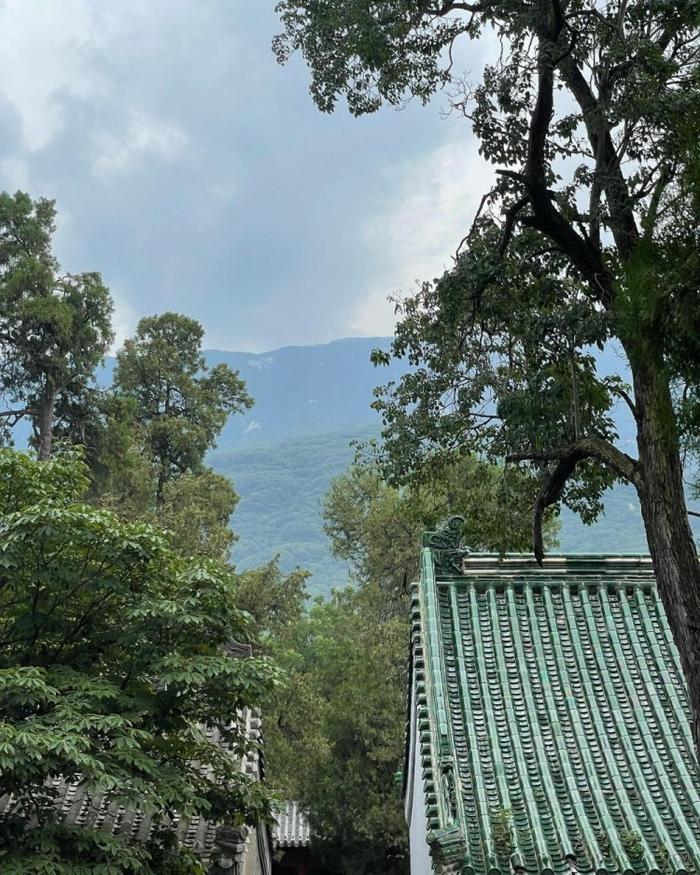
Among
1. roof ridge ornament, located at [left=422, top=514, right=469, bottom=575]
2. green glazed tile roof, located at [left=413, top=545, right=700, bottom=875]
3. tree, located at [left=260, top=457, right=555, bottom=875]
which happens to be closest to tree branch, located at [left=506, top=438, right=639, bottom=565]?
green glazed tile roof, located at [left=413, top=545, right=700, bottom=875]

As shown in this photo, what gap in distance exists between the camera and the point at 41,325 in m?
24.5

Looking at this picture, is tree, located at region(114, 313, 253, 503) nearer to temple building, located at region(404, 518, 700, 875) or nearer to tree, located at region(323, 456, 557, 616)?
tree, located at region(323, 456, 557, 616)

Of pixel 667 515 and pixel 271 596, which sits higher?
pixel 271 596

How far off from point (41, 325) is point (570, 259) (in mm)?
18345

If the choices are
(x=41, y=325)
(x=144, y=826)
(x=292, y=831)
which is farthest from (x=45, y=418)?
(x=144, y=826)

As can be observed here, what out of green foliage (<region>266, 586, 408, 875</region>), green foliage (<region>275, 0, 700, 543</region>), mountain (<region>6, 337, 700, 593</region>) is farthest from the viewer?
mountain (<region>6, 337, 700, 593</region>)

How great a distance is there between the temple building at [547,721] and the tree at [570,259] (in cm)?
165

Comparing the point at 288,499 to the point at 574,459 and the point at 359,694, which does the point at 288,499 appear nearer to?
the point at 359,694

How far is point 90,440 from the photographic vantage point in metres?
26.1

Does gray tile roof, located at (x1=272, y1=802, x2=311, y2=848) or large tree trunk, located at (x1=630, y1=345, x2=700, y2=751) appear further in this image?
gray tile roof, located at (x1=272, y1=802, x2=311, y2=848)

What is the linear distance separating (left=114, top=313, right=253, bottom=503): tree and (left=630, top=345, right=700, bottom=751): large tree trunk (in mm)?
25996

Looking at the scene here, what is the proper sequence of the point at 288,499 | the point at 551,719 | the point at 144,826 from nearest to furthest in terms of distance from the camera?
1. the point at 551,719
2. the point at 144,826
3. the point at 288,499

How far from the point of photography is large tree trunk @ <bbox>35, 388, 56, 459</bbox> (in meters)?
24.9

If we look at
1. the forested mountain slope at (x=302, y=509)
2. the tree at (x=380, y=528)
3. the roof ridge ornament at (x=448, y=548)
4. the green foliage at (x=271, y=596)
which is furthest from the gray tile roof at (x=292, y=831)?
the forested mountain slope at (x=302, y=509)
